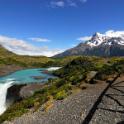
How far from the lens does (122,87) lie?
3462 centimetres

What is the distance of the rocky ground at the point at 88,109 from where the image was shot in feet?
85.5

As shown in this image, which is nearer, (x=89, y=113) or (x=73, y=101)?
(x=89, y=113)

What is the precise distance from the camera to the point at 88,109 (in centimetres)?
2902

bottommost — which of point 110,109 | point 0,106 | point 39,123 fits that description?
point 0,106

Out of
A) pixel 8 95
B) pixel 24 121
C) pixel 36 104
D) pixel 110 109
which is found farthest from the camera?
pixel 8 95

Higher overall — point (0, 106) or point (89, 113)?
point (89, 113)

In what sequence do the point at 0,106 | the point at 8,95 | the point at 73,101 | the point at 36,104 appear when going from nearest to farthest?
the point at 73,101
the point at 36,104
the point at 0,106
the point at 8,95

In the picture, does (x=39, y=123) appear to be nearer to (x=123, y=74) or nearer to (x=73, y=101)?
(x=73, y=101)

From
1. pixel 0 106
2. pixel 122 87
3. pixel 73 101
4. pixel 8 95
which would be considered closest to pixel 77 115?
pixel 73 101

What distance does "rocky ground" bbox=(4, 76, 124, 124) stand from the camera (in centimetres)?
2606

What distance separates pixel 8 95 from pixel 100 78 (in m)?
27.9

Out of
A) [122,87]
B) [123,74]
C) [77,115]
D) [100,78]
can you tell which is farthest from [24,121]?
[123,74]

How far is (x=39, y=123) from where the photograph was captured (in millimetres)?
29156

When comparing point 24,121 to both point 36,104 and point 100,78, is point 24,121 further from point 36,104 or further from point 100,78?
point 100,78
